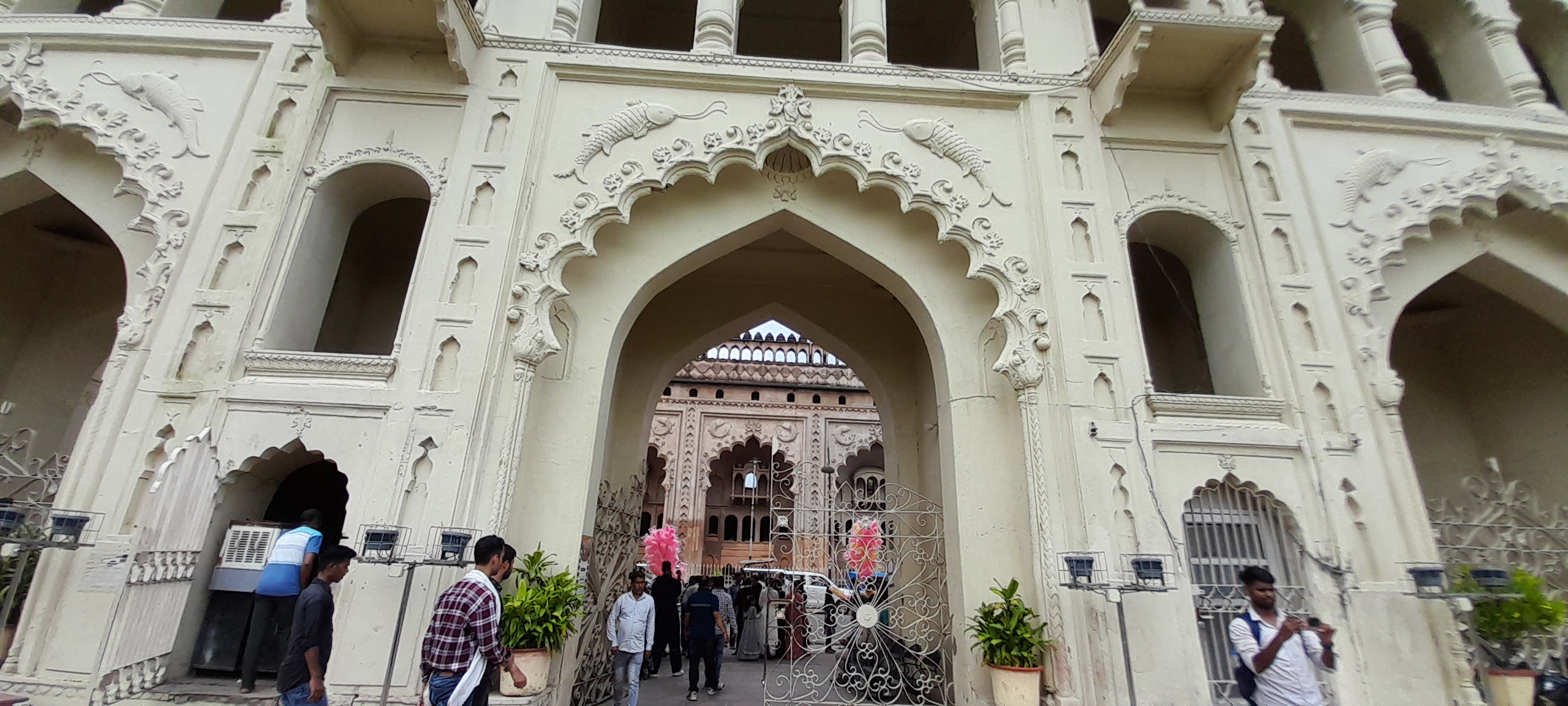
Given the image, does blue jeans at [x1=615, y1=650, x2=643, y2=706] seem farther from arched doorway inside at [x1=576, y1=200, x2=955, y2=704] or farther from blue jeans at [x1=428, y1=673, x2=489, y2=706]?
blue jeans at [x1=428, y1=673, x2=489, y2=706]

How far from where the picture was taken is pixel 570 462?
635 centimetres

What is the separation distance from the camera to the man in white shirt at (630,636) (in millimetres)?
6730

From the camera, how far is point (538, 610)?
17.8 ft

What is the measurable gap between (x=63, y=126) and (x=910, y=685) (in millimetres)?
9993

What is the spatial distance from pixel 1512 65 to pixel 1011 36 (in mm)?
6224

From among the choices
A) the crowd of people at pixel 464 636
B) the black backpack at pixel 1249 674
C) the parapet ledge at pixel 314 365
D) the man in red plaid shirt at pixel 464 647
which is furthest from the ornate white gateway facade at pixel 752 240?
the man in red plaid shirt at pixel 464 647

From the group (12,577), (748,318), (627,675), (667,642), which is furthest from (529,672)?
(748,318)

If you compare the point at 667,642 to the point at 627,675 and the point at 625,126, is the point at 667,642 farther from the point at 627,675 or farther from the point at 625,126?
the point at 625,126

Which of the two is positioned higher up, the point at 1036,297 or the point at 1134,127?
the point at 1134,127

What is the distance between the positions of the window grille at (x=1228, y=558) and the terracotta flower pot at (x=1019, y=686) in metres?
1.59

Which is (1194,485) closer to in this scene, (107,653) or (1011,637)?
(1011,637)

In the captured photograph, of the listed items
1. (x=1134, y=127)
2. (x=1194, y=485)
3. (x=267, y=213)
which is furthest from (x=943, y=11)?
(x=267, y=213)

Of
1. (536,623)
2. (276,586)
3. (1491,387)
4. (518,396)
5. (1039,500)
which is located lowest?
(536,623)

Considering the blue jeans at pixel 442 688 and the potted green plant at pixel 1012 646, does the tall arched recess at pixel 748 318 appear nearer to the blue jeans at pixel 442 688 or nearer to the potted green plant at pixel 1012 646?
the potted green plant at pixel 1012 646
